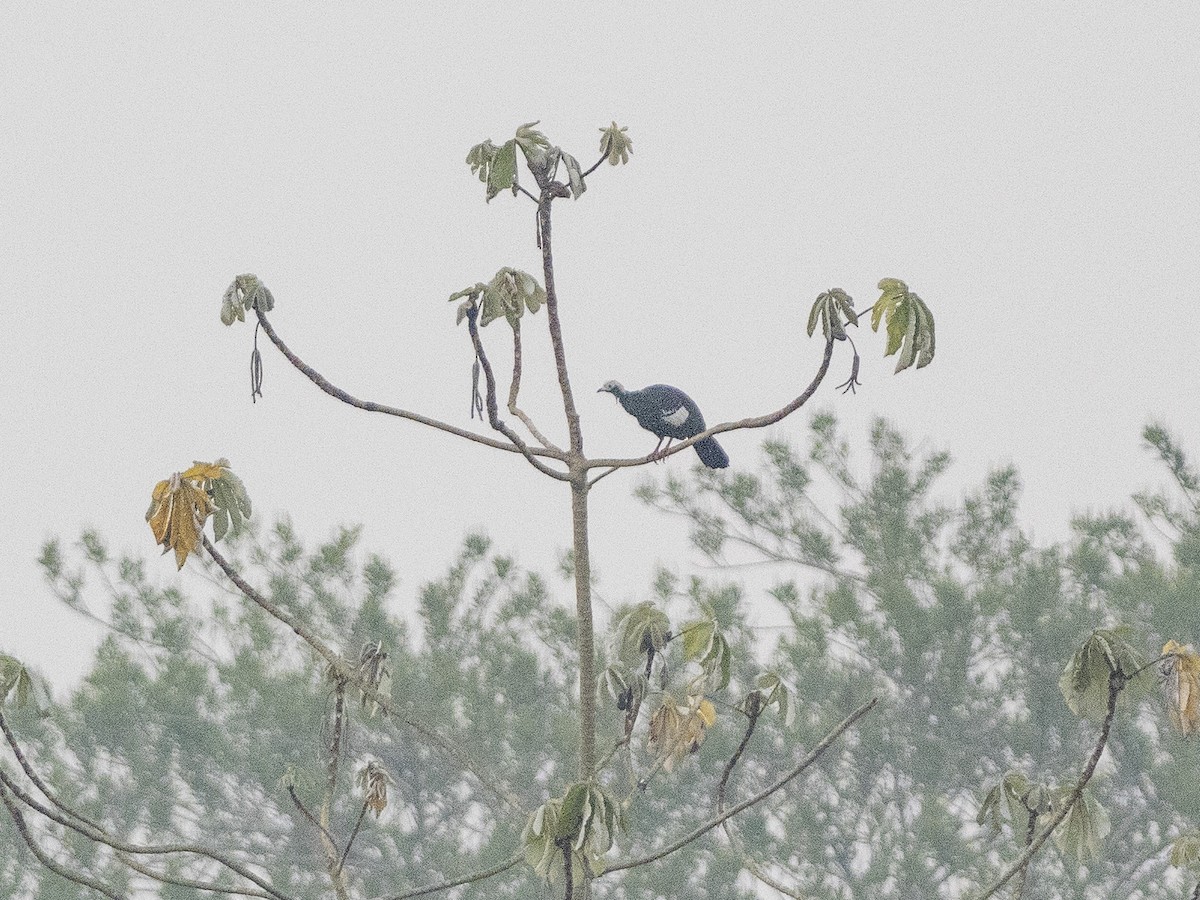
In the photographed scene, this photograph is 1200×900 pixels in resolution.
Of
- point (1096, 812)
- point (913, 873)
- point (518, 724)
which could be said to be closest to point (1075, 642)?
point (913, 873)

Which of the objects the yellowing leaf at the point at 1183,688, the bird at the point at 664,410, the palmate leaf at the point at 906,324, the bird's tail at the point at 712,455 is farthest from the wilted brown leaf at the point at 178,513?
the bird's tail at the point at 712,455

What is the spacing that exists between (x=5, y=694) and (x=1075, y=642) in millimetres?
8873

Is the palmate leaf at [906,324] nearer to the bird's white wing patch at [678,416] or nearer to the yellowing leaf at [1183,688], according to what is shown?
the yellowing leaf at [1183,688]

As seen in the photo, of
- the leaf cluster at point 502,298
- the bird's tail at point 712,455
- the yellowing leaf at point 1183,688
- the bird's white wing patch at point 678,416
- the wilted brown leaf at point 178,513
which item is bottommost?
the yellowing leaf at point 1183,688

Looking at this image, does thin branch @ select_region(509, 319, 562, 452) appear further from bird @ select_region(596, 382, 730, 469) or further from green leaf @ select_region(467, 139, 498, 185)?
bird @ select_region(596, 382, 730, 469)

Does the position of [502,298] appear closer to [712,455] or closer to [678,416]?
[678,416]

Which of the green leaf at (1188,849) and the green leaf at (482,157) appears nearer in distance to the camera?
the green leaf at (482,157)

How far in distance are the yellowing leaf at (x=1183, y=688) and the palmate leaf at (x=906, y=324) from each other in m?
0.45

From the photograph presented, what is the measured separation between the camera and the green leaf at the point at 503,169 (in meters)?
1.99

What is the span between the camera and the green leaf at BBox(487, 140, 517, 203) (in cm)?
199

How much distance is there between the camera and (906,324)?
1.84 metres

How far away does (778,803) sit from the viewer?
10664 millimetres

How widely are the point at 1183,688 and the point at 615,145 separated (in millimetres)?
910

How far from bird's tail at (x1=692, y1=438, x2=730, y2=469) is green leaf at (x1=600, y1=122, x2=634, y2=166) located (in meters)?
2.61
